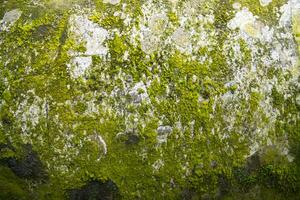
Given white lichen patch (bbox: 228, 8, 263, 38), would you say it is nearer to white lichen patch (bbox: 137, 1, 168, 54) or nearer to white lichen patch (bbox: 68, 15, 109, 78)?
white lichen patch (bbox: 137, 1, 168, 54)

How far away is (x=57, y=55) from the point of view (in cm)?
598

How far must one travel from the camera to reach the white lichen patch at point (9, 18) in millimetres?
6145

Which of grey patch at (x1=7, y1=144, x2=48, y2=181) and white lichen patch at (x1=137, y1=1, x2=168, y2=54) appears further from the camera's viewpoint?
white lichen patch at (x1=137, y1=1, x2=168, y2=54)

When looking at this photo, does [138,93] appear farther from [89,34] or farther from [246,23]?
[246,23]

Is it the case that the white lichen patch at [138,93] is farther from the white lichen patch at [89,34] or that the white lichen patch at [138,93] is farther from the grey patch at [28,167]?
the grey patch at [28,167]

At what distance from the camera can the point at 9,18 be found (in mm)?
6195

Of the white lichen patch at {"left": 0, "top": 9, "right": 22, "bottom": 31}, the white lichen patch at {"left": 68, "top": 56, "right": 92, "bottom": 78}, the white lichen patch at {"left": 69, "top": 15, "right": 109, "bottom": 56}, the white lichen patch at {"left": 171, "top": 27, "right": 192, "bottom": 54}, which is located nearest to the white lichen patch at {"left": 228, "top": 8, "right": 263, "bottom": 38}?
the white lichen patch at {"left": 171, "top": 27, "right": 192, "bottom": 54}

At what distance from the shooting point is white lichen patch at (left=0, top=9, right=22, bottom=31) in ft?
20.2

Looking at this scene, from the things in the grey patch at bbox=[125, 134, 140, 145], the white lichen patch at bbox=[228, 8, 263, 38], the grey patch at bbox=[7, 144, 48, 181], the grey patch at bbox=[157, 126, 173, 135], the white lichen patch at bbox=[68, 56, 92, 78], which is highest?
the white lichen patch at bbox=[228, 8, 263, 38]

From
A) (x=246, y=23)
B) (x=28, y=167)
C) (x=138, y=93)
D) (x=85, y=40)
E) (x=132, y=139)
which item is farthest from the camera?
(x=246, y=23)

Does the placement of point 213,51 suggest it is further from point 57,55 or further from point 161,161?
point 57,55

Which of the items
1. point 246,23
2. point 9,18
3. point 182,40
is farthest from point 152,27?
point 9,18

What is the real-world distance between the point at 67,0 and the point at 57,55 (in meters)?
0.98


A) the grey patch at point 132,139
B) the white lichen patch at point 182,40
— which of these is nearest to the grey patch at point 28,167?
the grey patch at point 132,139
